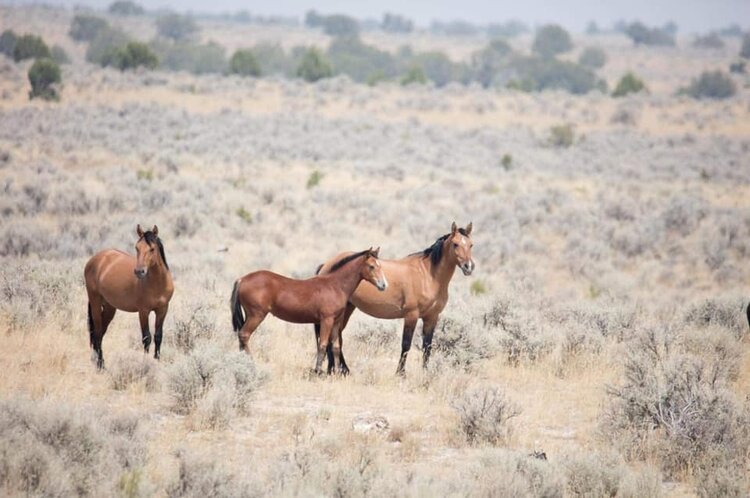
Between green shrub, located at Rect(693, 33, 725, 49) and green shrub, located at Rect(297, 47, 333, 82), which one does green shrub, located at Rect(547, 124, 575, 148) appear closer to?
green shrub, located at Rect(297, 47, 333, 82)

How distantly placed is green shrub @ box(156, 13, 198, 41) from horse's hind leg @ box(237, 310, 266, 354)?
113 meters

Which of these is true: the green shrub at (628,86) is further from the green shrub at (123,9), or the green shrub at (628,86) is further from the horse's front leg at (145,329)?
the green shrub at (123,9)

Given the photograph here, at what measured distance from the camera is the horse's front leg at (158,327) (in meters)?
9.44

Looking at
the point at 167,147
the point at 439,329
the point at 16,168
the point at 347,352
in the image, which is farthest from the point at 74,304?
the point at 167,147

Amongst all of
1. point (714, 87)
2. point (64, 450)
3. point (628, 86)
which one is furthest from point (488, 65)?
point (64, 450)

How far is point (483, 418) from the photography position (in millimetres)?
7918

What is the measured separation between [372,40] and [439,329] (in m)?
130

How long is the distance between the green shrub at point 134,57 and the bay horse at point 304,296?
52022 millimetres

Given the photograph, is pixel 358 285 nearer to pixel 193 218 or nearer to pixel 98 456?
pixel 98 456

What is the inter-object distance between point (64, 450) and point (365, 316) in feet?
28.7

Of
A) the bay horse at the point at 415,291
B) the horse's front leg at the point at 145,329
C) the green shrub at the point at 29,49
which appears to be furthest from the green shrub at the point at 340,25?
the horse's front leg at the point at 145,329

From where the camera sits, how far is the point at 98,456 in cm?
621

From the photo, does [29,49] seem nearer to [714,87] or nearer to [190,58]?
[190,58]

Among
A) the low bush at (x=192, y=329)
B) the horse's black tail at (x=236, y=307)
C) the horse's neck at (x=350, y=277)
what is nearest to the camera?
the horse's black tail at (x=236, y=307)
